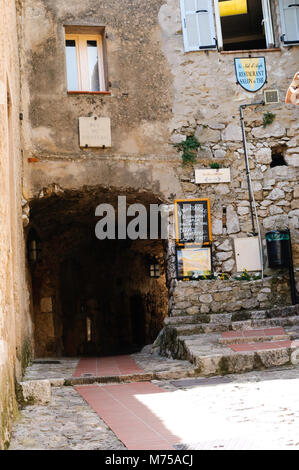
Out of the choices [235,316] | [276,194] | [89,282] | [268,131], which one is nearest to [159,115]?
[268,131]

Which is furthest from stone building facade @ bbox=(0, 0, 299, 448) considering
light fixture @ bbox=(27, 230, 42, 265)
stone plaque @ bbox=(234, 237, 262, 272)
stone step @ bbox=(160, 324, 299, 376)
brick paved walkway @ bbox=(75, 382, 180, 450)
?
brick paved walkway @ bbox=(75, 382, 180, 450)

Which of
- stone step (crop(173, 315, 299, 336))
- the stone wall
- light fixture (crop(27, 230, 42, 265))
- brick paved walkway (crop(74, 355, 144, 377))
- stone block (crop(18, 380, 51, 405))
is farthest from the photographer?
light fixture (crop(27, 230, 42, 265))

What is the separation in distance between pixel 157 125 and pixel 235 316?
3.20 metres

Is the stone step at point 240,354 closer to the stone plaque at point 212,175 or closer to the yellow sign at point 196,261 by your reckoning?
the yellow sign at point 196,261

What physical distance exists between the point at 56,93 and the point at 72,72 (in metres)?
0.62

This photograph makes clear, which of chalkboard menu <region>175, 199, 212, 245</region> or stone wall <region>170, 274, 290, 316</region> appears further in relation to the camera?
chalkboard menu <region>175, 199, 212, 245</region>

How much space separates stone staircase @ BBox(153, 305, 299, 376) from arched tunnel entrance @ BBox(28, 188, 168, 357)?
6.23 feet

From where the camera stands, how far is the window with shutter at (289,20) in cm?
905

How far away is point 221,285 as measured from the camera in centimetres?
845

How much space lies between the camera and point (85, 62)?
8938 mm

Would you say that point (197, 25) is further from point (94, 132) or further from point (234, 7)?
point (94, 132)

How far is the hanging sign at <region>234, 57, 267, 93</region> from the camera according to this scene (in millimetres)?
8953

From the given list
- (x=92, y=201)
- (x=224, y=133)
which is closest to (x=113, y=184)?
(x=92, y=201)

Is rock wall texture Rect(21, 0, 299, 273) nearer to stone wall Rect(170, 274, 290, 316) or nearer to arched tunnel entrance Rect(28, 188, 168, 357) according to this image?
stone wall Rect(170, 274, 290, 316)
